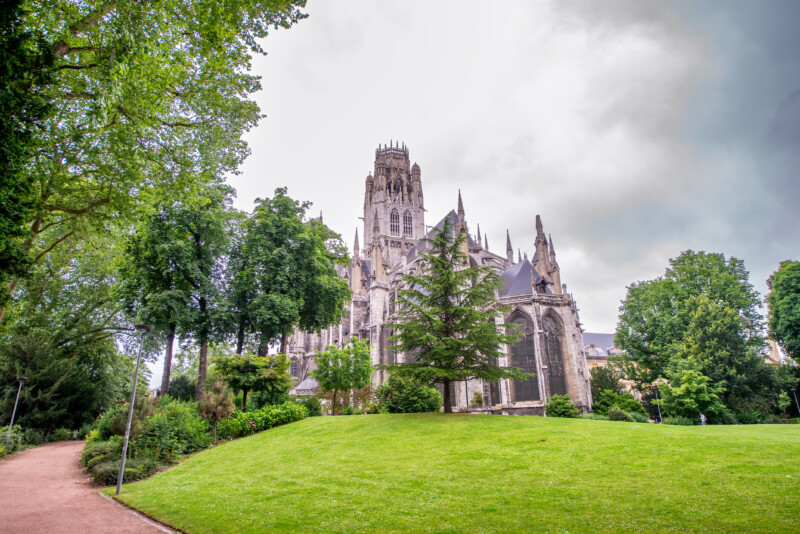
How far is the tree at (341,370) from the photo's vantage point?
24.6m

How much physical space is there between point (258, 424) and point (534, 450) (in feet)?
46.4

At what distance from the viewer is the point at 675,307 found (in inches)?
1332

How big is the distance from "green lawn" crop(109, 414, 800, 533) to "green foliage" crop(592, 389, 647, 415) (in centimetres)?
1622

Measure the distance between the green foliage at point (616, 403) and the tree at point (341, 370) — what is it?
1728 centimetres

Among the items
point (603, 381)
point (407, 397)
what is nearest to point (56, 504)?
point (407, 397)

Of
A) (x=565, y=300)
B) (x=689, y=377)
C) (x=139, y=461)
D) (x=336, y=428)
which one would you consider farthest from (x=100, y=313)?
(x=689, y=377)

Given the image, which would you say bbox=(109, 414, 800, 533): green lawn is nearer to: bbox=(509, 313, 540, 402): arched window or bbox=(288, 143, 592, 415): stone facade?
bbox=(288, 143, 592, 415): stone facade

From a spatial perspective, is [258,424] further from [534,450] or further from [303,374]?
[303,374]

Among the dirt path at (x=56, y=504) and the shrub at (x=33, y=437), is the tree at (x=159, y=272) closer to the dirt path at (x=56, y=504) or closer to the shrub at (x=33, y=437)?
the dirt path at (x=56, y=504)

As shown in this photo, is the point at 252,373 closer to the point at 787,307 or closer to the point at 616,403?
the point at 616,403

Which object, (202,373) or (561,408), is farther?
(561,408)

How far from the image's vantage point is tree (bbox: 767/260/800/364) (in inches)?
1171

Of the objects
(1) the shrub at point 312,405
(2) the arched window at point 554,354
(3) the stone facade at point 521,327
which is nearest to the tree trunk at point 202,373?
(1) the shrub at point 312,405

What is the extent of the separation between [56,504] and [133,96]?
34.4 ft
